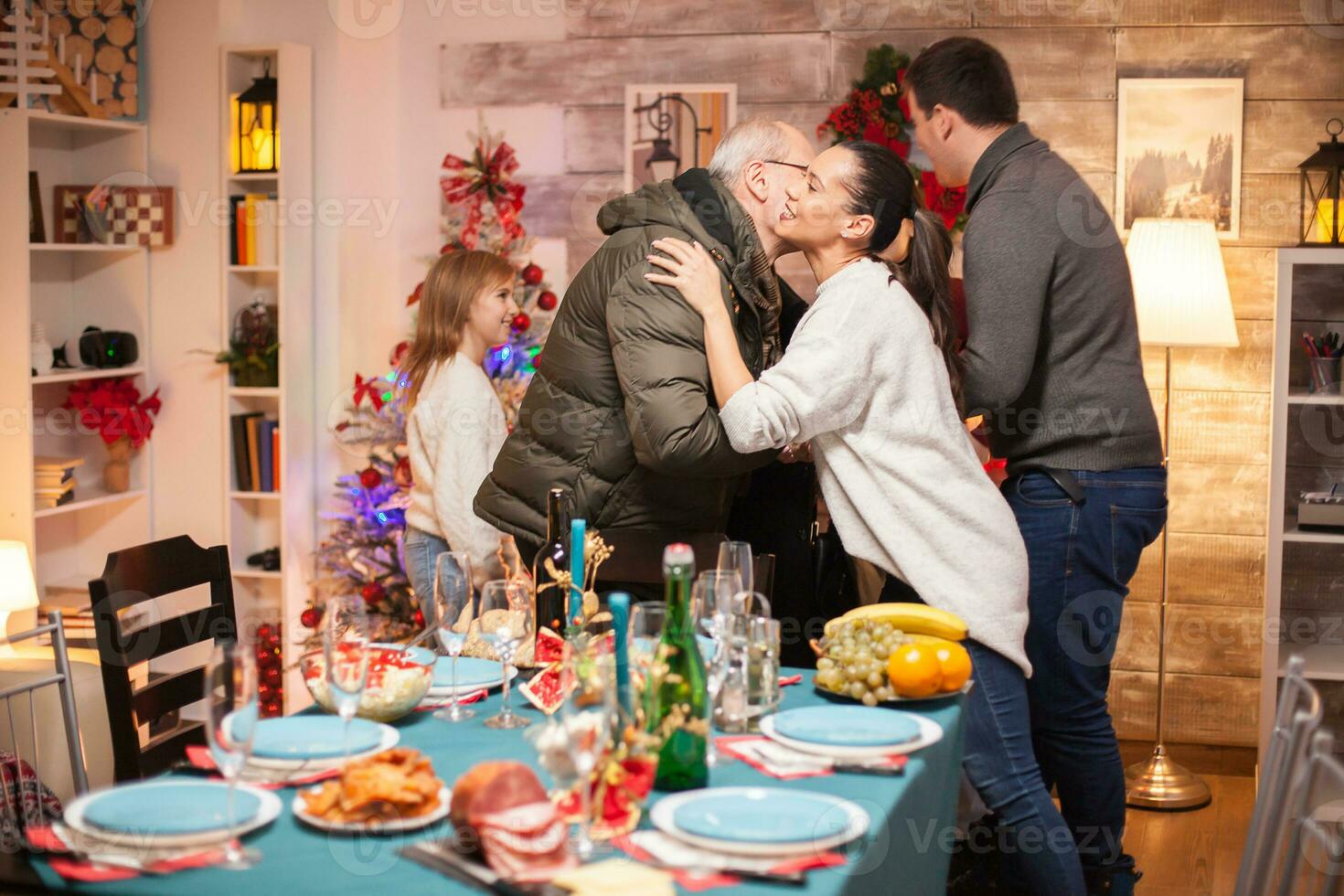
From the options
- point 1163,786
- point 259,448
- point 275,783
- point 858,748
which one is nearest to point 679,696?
point 858,748

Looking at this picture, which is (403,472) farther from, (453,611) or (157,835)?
(157,835)

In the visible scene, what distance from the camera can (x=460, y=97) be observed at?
4867mm

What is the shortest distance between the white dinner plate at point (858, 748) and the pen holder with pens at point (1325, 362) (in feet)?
9.07

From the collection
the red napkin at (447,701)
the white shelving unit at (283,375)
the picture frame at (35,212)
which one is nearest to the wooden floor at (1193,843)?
the red napkin at (447,701)

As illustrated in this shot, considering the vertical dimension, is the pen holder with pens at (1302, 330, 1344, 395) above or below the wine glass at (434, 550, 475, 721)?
above

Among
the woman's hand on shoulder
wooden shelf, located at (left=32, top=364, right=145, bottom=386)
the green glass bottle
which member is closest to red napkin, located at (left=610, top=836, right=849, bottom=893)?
the green glass bottle

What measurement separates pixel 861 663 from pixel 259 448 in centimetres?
344

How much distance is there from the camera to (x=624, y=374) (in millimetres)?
2438

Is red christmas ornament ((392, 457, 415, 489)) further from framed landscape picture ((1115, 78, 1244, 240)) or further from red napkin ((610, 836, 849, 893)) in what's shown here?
red napkin ((610, 836, 849, 893))

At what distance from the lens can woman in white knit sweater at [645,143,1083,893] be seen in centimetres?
223

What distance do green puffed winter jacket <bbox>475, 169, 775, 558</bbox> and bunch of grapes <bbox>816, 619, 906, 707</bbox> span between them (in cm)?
51

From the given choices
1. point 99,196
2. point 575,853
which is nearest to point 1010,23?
point 99,196

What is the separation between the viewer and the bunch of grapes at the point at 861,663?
1.93 meters

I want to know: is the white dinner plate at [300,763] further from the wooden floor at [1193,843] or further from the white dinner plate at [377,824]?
the wooden floor at [1193,843]
